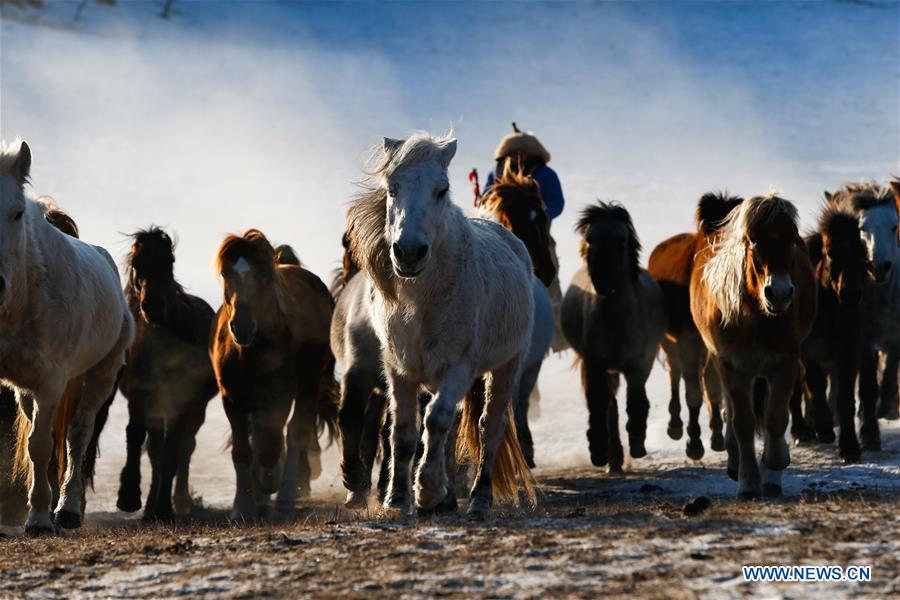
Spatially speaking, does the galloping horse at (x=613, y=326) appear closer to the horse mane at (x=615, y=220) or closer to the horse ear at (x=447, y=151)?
the horse mane at (x=615, y=220)

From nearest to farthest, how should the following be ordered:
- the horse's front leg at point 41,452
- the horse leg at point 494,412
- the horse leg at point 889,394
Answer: the horse's front leg at point 41,452
the horse leg at point 494,412
the horse leg at point 889,394

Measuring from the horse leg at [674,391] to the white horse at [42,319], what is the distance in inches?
221

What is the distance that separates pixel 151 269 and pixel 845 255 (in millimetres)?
5229

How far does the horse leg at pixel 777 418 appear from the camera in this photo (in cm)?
744

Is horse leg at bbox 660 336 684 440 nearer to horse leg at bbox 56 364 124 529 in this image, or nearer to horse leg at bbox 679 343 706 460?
horse leg at bbox 679 343 706 460

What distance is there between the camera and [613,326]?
10594 millimetres

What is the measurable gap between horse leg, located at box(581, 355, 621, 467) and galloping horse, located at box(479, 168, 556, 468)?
1.45ft

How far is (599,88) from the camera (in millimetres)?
51719

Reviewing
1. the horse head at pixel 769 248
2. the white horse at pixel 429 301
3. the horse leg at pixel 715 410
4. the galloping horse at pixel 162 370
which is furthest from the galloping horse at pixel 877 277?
the galloping horse at pixel 162 370

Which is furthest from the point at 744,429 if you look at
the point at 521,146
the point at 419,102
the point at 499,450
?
the point at 419,102

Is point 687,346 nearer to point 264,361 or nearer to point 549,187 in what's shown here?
point 549,187

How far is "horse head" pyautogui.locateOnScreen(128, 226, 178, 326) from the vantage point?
10.1 meters

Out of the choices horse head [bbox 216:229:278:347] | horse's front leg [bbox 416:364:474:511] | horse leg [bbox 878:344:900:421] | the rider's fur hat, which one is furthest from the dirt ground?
the rider's fur hat

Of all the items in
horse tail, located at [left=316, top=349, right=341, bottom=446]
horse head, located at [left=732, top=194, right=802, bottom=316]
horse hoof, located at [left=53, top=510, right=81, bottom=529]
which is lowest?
horse hoof, located at [left=53, top=510, right=81, bottom=529]
